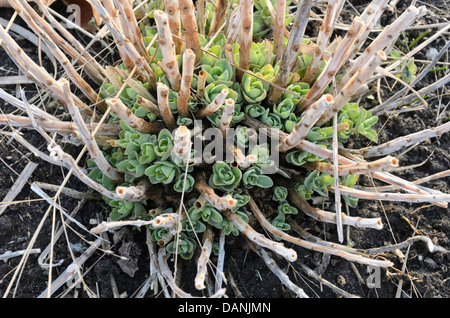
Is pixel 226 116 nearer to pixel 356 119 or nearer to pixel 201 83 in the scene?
pixel 201 83

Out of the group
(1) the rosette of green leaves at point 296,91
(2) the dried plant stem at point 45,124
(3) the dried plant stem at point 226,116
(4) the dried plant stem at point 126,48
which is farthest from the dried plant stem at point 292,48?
(2) the dried plant stem at point 45,124

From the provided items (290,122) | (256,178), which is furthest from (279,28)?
(256,178)

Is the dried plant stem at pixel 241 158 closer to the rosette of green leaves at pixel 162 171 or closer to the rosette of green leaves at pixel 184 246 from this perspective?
the rosette of green leaves at pixel 162 171

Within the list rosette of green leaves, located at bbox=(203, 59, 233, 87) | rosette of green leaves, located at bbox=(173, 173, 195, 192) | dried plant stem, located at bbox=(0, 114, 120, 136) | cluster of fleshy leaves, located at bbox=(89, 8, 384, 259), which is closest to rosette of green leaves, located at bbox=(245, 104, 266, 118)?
cluster of fleshy leaves, located at bbox=(89, 8, 384, 259)

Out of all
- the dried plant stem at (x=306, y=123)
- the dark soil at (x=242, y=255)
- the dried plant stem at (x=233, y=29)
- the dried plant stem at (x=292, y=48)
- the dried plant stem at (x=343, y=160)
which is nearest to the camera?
the dried plant stem at (x=306, y=123)

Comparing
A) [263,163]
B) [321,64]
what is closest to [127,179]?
[263,163]
